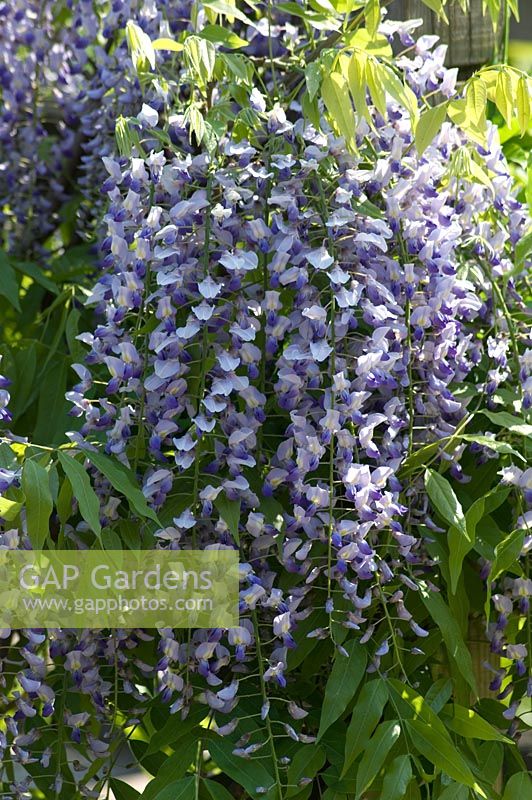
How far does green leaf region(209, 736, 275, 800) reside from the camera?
1112mm

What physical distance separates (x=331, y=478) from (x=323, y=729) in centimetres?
26

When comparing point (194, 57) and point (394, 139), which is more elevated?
point (194, 57)

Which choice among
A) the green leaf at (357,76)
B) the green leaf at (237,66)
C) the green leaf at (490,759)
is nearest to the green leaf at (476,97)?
the green leaf at (357,76)

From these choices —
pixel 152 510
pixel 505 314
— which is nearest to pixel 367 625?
pixel 152 510

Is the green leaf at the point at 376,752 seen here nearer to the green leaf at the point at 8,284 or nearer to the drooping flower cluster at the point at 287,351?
the drooping flower cluster at the point at 287,351

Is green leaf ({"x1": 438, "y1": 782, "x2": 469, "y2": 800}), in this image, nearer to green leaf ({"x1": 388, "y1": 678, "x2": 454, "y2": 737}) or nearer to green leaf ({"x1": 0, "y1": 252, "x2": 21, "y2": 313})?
Result: green leaf ({"x1": 388, "y1": 678, "x2": 454, "y2": 737})

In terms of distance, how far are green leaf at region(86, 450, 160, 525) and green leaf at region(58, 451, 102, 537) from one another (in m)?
0.02

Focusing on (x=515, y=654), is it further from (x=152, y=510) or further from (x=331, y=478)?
(x=152, y=510)

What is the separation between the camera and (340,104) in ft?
3.84

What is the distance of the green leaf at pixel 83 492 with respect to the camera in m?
1.07

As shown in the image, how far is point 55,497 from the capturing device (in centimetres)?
113

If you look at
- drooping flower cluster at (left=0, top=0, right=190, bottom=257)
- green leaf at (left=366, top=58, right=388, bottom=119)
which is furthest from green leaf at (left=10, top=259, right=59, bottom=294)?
green leaf at (left=366, top=58, right=388, bottom=119)

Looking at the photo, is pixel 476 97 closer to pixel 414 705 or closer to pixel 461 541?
pixel 461 541

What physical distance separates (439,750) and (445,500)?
0.86 ft
